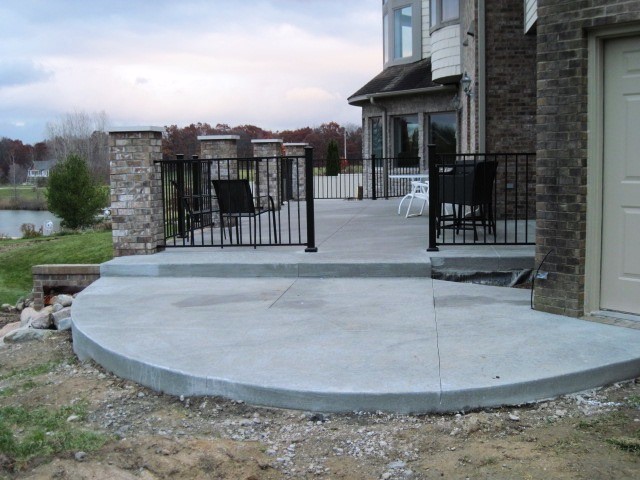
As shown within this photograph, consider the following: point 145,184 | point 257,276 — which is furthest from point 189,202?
point 257,276

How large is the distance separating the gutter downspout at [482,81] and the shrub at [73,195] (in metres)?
21.6

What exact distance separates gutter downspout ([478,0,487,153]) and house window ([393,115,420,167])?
375 inches

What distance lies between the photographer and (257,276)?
26.0 ft

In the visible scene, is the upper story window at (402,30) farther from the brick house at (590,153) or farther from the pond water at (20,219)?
the pond water at (20,219)

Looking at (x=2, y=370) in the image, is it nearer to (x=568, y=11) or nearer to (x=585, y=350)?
(x=585, y=350)

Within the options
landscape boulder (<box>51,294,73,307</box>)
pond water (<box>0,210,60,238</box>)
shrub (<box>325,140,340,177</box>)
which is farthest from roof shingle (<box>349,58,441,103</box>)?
pond water (<box>0,210,60,238</box>)

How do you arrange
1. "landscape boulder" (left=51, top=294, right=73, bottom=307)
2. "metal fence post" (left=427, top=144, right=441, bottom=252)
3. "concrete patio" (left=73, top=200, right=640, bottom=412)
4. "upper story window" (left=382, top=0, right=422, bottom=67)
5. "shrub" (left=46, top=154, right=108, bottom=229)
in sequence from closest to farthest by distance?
"concrete patio" (left=73, top=200, right=640, bottom=412), "landscape boulder" (left=51, top=294, right=73, bottom=307), "metal fence post" (left=427, top=144, right=441, bottom=252), "upper story window" (left=382, top=0, right=422, bottom=67), "shrub" (left=46, top=154, right=108, bottom=229)

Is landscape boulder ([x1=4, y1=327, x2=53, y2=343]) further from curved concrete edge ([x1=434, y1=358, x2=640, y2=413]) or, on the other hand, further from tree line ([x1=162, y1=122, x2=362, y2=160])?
tree line ([x1=162, y1=122, x2=362, y2=160])

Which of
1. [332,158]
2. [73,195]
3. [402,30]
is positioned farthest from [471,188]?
[73,195]

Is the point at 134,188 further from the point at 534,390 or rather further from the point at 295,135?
the point at 295,135

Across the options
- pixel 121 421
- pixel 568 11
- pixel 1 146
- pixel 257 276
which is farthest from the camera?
pixel 1 146

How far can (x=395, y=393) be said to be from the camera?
413 centimetres

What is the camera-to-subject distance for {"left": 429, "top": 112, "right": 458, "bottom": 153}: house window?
19494mm

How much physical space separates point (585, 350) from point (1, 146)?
73852 millimetres
